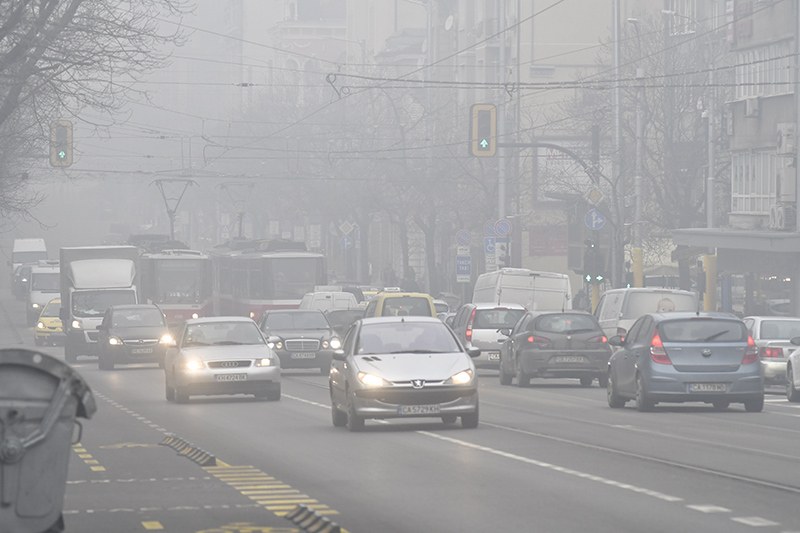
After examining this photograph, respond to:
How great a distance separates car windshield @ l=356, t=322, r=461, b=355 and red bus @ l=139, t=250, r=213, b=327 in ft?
134

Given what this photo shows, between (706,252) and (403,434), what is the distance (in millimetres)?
44426

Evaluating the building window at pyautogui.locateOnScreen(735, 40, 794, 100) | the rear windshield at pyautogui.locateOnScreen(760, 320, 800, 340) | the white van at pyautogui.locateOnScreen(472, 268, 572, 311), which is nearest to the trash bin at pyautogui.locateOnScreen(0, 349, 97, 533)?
the rear windshield at pyautogui.locateOnScreen(760, 320, 800, 340)

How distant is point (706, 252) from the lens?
65.8 metres

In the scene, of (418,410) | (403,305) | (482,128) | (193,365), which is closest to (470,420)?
(418,410)

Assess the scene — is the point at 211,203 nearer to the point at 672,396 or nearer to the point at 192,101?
the point at 192,101

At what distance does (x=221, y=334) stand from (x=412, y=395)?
1042 cm

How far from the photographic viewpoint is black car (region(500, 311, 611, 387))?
36844mm

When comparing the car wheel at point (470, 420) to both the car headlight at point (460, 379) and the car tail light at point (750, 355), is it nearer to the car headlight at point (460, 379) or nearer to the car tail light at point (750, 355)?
the car headlight at point (460, 379)

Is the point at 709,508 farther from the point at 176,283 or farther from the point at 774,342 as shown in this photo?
the point at 176,283

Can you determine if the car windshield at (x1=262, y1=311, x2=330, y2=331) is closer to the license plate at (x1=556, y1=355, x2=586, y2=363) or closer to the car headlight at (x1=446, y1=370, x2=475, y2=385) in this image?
the license plate at (x1=556, y1=355, x2=586, y2=363)

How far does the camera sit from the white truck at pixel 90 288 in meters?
54.6

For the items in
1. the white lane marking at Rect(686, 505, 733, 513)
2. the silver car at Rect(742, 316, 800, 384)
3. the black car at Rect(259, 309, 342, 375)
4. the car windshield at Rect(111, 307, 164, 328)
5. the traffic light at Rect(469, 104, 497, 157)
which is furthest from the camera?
the car windshield at Rect(111, 307, 164, 328)

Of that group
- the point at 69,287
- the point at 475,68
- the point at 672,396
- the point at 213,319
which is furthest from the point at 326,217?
the point at 672,396

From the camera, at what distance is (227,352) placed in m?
31.5
